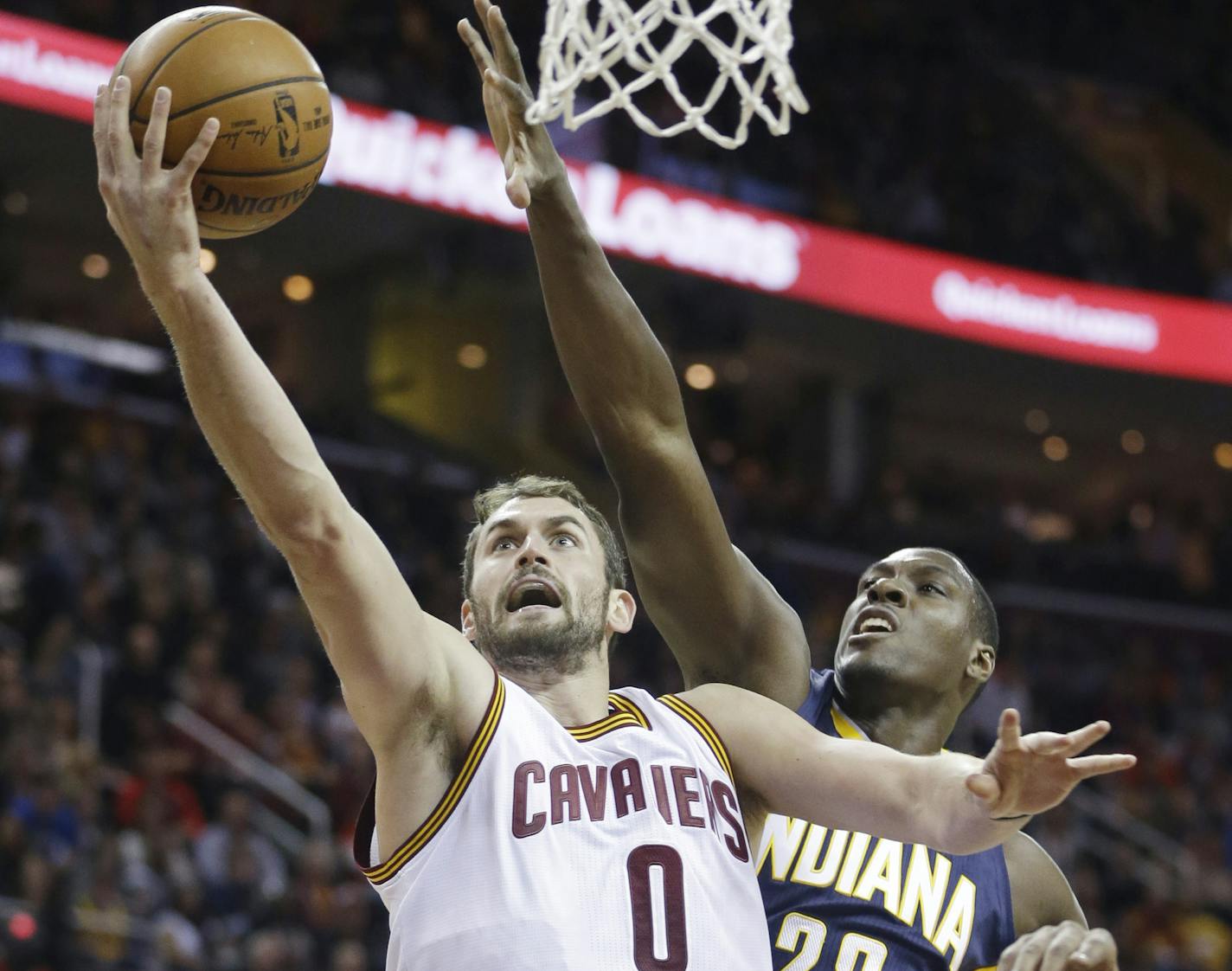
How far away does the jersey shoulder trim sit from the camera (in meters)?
2.99

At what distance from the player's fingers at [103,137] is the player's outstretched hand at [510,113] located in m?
0.95

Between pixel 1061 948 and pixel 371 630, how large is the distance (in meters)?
1.46

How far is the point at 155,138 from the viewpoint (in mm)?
2482

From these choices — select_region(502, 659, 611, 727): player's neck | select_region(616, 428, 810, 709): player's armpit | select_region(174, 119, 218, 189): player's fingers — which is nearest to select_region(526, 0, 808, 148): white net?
select_region(616, 428, 810, 709): player's armpit

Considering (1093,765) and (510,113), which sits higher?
(510,113)

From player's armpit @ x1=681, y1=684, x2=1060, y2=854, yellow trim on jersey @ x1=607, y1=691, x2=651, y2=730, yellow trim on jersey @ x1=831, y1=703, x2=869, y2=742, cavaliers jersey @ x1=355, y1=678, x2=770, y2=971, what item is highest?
yellow trim on jersey @ x1=831, y1=703, x2=869, y2=742

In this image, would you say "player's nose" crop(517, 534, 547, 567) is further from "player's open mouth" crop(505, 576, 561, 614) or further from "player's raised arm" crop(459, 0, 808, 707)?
"player's raised arm" crop(459, 0, 808, 707)

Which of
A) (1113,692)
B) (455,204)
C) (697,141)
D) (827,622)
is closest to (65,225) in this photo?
(455,204)

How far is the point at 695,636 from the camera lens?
340cm

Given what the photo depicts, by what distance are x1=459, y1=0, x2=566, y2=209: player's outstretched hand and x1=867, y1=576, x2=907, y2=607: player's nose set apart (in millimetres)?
1147

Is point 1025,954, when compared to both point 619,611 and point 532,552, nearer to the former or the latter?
point 619,611

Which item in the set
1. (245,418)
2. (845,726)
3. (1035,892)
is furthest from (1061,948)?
(245,418)

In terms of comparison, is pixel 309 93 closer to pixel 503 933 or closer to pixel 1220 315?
pixel 503 933

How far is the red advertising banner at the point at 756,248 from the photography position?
10711 millimetres
